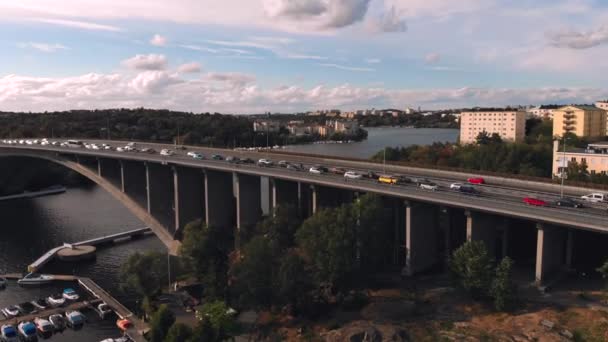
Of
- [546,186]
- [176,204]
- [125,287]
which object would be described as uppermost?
[546,186]

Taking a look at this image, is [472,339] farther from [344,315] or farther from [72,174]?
[72,174]

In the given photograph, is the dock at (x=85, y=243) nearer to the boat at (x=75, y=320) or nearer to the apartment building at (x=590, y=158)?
the boat at (x=75, y=320)

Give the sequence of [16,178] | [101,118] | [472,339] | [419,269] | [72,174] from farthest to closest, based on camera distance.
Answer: [101,118]
[72,174]
[16,178]
[419,269]
[472,339]

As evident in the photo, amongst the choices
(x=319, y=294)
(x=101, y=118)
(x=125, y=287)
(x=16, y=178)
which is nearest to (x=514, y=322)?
(x=319, y=294)

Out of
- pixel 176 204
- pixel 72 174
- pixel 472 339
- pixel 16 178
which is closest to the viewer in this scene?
pixel 472 339

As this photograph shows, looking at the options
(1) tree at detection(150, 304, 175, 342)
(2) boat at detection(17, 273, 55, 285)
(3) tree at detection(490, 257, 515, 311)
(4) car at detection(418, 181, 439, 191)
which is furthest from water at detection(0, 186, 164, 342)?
(3) tree at detection(490, 257, 515, 311)

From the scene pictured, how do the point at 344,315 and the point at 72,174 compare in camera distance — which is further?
the point at 72,174
